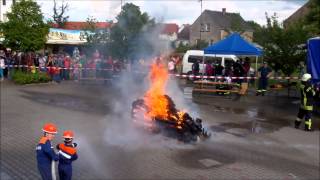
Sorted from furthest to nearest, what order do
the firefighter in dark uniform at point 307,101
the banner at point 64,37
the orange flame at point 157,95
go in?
the banner at point 64,37 < the firefighter in dark uniform at point 307,101 < the orange flame at point 157,95

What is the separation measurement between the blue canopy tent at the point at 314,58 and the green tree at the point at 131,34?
22.6 feet

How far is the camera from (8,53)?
2711cm

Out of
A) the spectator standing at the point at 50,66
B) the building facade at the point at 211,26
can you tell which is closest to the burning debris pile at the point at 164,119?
the spectator standing at the point at 50,66

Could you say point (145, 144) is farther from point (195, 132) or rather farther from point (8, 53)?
point (8, 53)

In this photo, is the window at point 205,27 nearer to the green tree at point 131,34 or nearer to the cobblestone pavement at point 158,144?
the green tree at point 131,34

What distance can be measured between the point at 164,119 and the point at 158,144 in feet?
2.82

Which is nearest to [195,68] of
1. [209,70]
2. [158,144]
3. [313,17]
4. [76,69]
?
[209,70]

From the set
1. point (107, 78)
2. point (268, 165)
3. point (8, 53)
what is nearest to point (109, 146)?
point (268, 165)

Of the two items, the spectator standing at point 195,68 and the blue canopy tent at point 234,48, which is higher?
the blue canopy tent at point 234,48

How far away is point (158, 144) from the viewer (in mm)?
11320

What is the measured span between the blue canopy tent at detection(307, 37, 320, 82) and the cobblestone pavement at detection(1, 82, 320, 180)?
1.73 metres

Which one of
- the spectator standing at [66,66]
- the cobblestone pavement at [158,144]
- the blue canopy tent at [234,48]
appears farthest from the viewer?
the spectator standing at [66,66]

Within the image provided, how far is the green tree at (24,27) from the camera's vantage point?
2347cm

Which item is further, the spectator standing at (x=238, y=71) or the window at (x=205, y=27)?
the window at (x=205, y=27)
